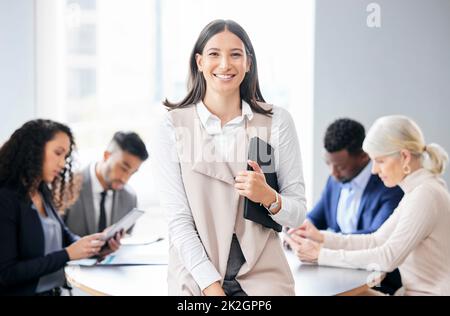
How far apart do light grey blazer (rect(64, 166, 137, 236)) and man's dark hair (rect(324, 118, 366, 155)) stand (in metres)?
0.56

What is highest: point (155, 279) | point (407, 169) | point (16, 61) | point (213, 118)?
point (16, 61)

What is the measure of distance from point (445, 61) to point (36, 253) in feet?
3.21

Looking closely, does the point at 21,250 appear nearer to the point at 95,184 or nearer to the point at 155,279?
the point at 155,279

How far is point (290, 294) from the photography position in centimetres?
107

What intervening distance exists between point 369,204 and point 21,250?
84cm

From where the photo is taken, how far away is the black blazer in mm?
1320

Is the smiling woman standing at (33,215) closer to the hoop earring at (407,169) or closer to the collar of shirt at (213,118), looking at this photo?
the collar of shirt at (213,118)

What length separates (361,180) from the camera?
5.41ft

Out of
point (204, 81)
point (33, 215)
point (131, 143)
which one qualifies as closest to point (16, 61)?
point (33, 215)

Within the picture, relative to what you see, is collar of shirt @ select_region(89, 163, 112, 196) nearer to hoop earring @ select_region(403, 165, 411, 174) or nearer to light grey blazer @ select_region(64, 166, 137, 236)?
light grey blazer @ select_region(64, 166, 137, 236)

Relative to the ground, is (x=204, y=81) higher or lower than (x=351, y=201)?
higher

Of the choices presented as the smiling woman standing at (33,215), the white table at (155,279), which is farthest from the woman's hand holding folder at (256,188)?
the smiling woman standing at (33,215)
